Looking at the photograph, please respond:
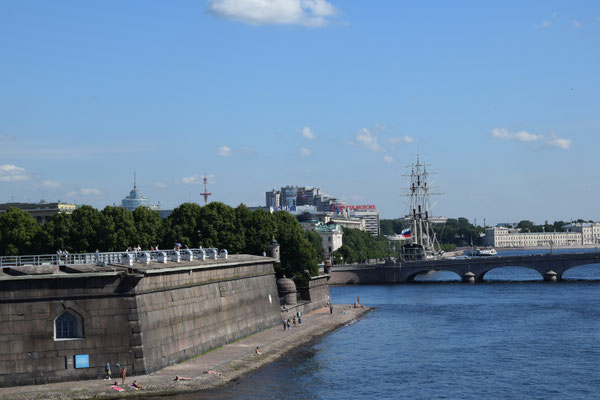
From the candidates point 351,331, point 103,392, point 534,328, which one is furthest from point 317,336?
point 103,392

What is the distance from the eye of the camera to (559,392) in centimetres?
5566

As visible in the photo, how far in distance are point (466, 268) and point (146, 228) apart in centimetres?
8367

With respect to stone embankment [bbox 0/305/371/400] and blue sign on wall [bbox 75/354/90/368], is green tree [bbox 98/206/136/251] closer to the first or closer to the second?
stone embankment [bbox 0/305/371/400]

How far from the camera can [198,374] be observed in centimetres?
5553

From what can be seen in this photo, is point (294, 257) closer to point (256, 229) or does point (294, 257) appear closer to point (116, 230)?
point (256, 229)

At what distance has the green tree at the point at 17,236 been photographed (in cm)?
9696

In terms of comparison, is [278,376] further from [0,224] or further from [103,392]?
[0,224]

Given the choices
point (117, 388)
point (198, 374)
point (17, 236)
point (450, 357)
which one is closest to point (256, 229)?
point (17, 236)

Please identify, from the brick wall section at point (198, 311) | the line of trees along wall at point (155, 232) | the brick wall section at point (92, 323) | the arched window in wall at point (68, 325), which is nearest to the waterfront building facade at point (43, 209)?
the line of trees along wall at point (155, 232)

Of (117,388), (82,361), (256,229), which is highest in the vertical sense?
(256,229)

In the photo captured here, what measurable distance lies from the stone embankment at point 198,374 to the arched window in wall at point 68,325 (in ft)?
8.83

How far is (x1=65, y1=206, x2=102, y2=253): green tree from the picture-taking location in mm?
96312

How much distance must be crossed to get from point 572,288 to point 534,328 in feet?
192

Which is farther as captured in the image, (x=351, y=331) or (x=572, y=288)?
(x=572, y=288)
